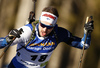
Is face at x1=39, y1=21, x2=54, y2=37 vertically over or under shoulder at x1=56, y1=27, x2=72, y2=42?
over

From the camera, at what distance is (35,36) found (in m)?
2.18

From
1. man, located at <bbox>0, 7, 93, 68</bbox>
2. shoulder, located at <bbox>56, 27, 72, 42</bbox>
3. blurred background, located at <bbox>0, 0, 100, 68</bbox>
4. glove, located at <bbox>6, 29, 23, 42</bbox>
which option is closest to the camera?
glove, located at <bbox>6, 29, 23, 42</bbox>

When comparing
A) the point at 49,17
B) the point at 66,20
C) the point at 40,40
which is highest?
the point at 49,17

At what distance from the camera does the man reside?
6.91 ft

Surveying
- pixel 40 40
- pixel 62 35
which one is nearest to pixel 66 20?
pixel 62 35

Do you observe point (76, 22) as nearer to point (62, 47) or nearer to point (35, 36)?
point (62, 47)

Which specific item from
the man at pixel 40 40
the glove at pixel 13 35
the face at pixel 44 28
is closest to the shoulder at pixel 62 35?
the man at pixel 40 40

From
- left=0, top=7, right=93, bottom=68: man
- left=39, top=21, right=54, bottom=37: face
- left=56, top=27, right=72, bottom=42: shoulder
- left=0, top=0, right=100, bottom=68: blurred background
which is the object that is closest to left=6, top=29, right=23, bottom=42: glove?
left=0, top=7, right=93, bottom=68: man

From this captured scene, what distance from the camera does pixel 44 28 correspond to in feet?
6.99

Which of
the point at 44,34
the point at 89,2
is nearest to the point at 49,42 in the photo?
the point at 44,34

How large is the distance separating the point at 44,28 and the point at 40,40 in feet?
0.49

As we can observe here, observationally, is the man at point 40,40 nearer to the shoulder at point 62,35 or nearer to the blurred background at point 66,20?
the shoulder at point 62,35

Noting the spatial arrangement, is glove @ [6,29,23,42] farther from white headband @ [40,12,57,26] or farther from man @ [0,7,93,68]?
white headband @ [40,12,57,26]

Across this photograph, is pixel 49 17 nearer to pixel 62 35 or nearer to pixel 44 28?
pixel 44 28
